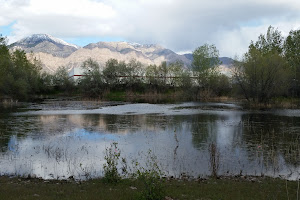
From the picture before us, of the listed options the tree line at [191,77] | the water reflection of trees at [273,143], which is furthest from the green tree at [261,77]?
the water reflection of trees at [273,143]

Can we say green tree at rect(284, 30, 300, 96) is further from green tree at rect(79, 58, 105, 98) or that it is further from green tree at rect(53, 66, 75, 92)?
green tree at rect(53, 66, 75, 92)

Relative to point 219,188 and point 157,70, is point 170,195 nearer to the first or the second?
point 219,188

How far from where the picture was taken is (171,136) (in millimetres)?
24453

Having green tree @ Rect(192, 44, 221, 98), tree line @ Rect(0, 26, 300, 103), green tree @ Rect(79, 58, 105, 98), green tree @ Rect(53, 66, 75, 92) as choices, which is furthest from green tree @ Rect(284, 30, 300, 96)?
green tree @ Rect(53, 66, 75, 92)

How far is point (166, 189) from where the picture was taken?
10438mm

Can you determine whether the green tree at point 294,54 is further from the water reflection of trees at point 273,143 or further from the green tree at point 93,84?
the green tree at point 93,84

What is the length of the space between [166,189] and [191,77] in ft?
284

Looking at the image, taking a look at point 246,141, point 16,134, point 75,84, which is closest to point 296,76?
point 246,141

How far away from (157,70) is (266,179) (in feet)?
321

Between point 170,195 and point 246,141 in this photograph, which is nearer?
point 170,195

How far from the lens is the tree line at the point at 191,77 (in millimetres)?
58250

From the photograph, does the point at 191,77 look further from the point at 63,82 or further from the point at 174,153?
the point at 174,153

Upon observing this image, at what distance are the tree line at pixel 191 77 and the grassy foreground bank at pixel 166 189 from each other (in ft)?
163

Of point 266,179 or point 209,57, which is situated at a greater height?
point 209,57
